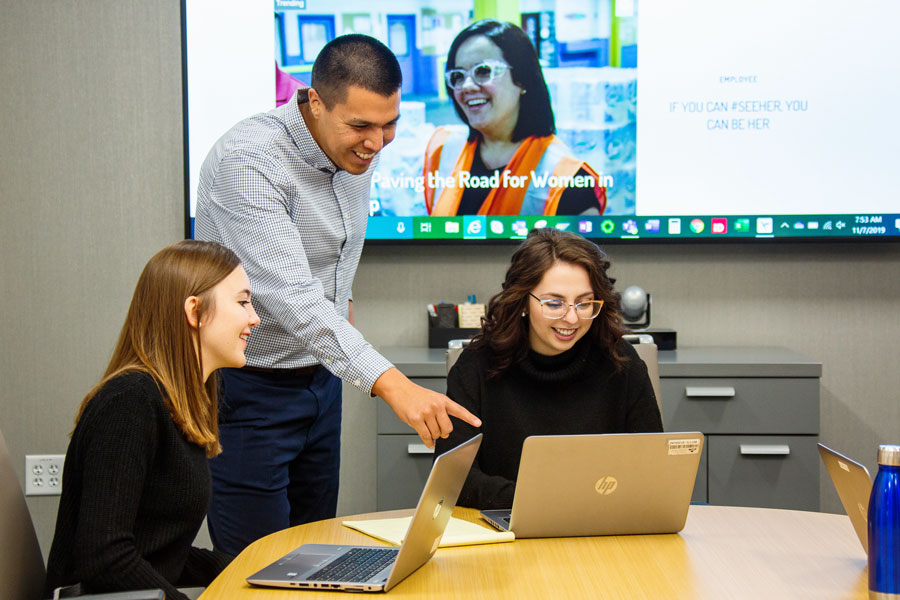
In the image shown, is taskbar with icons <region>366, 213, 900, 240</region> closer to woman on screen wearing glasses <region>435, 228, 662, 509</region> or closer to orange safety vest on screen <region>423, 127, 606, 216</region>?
orange safety vest on screen <region>423, 127, 606, 216</region>

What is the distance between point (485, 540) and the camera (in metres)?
1.47

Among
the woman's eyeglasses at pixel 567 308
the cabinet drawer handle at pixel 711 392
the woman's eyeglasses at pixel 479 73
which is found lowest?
the cabinet drawer handle at pixel 711 392

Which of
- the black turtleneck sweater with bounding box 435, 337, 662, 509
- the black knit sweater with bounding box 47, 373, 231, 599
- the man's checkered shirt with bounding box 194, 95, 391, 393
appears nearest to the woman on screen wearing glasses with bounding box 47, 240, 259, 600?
the black knit sweater with bounding box 47, 373, 231, 599

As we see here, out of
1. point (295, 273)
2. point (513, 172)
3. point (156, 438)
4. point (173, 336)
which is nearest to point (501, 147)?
point (513, 172)

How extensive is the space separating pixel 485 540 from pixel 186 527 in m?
0.53

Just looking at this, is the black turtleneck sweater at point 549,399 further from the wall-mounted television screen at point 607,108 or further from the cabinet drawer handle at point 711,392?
the wall-mounted television screen at point 607,108

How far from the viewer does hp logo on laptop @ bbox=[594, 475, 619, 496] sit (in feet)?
4.68

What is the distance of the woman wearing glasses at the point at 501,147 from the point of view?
3.12 m

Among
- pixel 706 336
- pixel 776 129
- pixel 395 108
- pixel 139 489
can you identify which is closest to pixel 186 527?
pixel 139 489

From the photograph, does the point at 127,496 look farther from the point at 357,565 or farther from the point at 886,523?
the point at 886,523

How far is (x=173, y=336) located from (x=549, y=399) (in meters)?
0.86

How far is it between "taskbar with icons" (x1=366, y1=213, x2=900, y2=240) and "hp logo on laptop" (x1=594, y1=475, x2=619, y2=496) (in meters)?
1.80

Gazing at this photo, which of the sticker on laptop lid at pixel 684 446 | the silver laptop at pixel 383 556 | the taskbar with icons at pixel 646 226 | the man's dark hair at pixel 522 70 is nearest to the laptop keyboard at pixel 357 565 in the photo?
the silver laptop at pixel 383 556

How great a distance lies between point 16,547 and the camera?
4.71 ft
